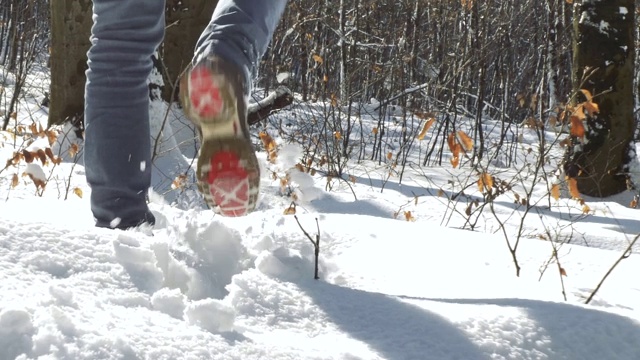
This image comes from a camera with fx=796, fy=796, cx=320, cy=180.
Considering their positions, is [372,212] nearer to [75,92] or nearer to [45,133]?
[45,133]

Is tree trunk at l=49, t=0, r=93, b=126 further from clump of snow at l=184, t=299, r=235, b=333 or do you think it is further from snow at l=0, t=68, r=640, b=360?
clump of snow at l=184, t=299, r=235, b=333

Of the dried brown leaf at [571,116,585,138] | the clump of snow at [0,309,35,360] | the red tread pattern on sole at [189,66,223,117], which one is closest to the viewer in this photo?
the clump of snow at [0,309,35,360]

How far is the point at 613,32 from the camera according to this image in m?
6.43

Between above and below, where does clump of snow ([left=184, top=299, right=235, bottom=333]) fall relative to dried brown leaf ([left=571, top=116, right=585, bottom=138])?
below

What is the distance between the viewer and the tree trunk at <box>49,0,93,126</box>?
446 centimetres

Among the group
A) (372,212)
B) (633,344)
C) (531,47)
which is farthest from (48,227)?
(531,47)

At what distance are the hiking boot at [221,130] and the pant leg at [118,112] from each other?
27cm

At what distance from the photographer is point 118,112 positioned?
5.68 feet

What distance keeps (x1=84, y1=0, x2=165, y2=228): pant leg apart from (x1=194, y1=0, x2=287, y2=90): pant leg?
0.18 meters

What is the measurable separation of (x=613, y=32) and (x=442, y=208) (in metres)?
3.16

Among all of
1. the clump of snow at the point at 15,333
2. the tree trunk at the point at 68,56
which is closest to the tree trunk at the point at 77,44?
the tree trunk at the point at 68,56

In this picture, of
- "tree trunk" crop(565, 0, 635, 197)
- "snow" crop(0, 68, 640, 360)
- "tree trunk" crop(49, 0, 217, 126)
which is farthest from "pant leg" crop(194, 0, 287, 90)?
"tree trunk" crop(565, 0, 635, 197)

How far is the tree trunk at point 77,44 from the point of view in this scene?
4492 millimetres

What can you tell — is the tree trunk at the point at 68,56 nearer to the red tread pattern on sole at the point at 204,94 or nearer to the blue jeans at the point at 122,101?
the blue jeans at the point at 122,101
